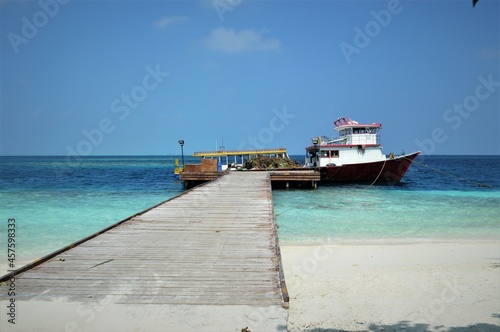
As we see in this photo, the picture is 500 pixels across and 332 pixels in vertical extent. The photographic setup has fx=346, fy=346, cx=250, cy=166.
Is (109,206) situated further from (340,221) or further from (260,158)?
(260,158)

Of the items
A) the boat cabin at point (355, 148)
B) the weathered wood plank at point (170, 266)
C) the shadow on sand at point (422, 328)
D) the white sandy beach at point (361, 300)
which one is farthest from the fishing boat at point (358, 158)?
the shadow on sand at point (422, 328)

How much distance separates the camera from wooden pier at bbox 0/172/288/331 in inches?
158

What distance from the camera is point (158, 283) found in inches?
196

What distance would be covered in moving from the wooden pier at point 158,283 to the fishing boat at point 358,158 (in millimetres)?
21799

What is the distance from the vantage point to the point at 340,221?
15594 millimetres

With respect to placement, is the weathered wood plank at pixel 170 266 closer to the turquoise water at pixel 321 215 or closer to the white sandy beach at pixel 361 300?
the white sandy beach at pixel 361 300

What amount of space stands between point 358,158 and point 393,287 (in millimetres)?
23160

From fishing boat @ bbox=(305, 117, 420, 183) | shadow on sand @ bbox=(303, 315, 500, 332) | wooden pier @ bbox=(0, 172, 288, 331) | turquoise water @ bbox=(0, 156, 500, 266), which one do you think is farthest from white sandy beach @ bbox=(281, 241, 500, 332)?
fishing boat @ bbox=(305, 117, 420, 183)

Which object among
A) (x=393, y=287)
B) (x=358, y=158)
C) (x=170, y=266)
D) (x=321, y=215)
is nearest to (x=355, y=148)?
(x=358, y=158)

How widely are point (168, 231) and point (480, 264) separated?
824cm

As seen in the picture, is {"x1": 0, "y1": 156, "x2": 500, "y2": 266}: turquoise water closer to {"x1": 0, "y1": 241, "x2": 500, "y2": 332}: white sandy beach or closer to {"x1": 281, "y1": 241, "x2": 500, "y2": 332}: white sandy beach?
{"x1": 281, "y1": 241, "x2": 500, "y2": 332}: white sandy beach

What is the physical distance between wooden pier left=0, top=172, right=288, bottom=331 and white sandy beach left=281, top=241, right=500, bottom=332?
4.86 ft

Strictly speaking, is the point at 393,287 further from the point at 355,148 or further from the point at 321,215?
the point at 355,148

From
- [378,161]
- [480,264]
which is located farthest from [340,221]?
[378,161]
